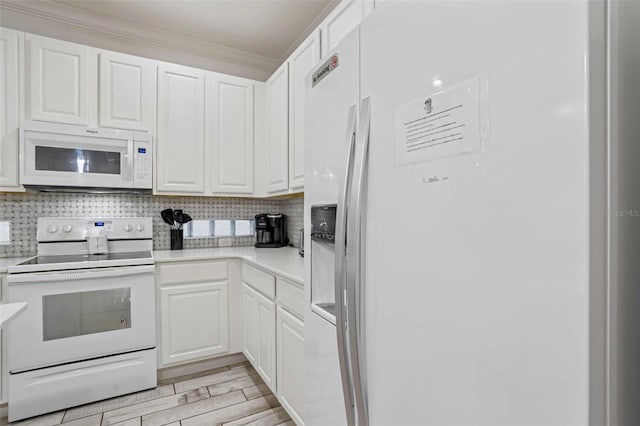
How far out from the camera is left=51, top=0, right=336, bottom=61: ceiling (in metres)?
2.50

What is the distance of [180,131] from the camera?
8.68 feet

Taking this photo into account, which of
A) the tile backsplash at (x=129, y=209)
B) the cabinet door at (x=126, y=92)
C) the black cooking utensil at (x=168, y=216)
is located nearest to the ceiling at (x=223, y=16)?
the cabinet door at (x=126, y=92)

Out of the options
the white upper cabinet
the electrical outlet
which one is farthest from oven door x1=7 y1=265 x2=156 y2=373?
the white upper cabinet

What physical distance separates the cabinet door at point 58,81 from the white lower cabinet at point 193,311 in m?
1.25

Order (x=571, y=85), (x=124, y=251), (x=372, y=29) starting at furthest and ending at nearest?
(x=124, y=251) → (x=372, y=29) → (x=571, y=85)

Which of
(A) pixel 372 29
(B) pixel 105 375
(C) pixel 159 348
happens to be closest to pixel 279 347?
(C) pixel 159 348

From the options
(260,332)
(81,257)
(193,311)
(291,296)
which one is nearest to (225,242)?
(193,311)

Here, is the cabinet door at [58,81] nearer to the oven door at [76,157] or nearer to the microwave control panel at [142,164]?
the oven door at [76,157]

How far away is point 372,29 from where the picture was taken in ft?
2.86

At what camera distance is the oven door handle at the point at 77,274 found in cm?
191

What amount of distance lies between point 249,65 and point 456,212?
127 inches

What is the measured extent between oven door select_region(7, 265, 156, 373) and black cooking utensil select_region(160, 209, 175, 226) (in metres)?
A: 0.65

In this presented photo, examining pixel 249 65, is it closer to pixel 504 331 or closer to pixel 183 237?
pixel 183 237

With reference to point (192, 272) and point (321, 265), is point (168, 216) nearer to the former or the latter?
point (192, 272)
